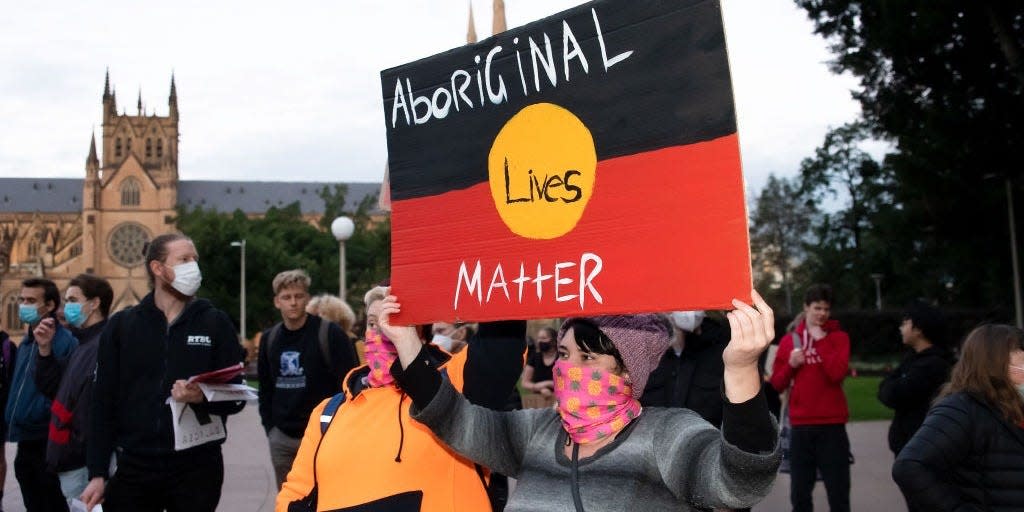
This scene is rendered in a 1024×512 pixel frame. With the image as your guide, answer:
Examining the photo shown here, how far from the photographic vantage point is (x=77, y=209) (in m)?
→ 129

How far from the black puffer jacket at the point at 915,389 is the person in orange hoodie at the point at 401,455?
4105mm

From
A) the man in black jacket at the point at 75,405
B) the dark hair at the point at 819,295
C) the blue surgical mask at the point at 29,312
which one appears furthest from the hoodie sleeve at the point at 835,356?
the blue surgical mask at the point at 29,312

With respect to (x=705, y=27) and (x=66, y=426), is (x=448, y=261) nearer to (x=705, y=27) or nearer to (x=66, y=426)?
(x=705, y=27)

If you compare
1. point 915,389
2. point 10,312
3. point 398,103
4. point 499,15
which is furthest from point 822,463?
→ point 10,312

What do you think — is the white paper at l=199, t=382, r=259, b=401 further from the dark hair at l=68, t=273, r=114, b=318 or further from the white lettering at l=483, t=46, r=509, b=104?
the white lettering at l=483, t=46, r=509, b=104

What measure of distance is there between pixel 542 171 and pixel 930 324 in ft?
15.3

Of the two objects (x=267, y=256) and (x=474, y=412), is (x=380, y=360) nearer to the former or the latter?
(x=474, y=412)

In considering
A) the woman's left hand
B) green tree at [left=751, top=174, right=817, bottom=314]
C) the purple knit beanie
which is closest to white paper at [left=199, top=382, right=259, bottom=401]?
the purple knit beanie

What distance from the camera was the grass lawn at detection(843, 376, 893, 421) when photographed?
20.0 metres

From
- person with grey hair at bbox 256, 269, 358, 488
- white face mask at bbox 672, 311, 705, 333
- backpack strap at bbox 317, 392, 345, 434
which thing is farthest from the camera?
person with grey hair at bbox 256, 269, 358, 488

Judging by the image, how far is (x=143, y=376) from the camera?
5180 millimetres

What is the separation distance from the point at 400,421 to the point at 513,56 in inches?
52.9

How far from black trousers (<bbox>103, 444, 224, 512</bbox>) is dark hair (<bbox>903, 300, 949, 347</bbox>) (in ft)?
15.5

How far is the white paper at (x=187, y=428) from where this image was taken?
5059mm
